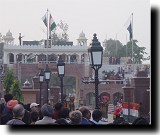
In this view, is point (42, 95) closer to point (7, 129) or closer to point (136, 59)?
point (136, 59)

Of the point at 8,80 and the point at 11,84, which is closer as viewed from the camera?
the point at 11,84

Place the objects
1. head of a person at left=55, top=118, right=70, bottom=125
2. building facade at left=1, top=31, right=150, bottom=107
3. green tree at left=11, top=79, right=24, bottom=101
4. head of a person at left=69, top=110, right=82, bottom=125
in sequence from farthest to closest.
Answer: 1. building facade at left=1, top=31, right=150, bottom=107
2. green tree at left=11, top=79, right=24, bottom=101
3. head of a person at left=55, top=118, right=70, bottom=125
4. head of a person at left=69, top=110, right=82, bottom=125

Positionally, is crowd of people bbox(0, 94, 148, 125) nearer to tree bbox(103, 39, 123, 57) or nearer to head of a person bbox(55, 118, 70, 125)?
head of a person bbox(55, 118, 70, 125)

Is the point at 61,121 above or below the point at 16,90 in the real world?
below

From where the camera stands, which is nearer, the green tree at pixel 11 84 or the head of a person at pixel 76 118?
the head of a person at pixel 76 118

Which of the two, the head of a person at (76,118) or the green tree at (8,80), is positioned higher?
the green tree at (8,80)

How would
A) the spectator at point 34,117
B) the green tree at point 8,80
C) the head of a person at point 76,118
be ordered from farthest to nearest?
1. the green tree at point 8,80
2. the spectator at point 34,117
3. the head of a person at point 76,118

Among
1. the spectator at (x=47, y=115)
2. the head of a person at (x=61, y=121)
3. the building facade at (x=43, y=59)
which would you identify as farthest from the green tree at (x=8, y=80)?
the head of a person at (x=61, y=121)

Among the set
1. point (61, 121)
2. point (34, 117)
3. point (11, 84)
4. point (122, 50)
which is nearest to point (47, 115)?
point (61, 121)

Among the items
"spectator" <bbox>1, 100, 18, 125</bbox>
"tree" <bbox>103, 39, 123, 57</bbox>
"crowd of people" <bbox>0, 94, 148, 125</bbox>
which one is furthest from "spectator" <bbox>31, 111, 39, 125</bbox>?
"tree" <bbox>103, 39, 123, 57</bbox>

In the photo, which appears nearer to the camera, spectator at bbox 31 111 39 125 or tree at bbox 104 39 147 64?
spectator at bbox 31 111 39 125

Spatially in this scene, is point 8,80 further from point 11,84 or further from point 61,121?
point 61,121

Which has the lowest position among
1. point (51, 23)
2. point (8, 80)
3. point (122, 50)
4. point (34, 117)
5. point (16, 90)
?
point (34, 117)

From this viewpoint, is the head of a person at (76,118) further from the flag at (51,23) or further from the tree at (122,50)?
the tree at (122,50)
